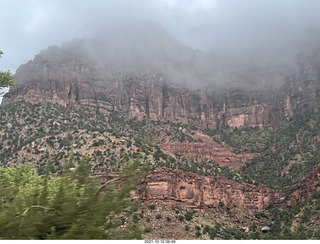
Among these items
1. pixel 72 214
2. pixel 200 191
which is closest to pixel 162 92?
pixel 200 191

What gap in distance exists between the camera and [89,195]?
833 centimetres

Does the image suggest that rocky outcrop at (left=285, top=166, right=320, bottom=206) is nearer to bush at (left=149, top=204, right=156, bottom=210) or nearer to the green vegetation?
the green vegetation

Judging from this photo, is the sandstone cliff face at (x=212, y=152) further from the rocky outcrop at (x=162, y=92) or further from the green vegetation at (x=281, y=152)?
the rocky outcrop at (x=162, y=92)

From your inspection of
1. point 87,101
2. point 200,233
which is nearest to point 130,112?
point 87,101

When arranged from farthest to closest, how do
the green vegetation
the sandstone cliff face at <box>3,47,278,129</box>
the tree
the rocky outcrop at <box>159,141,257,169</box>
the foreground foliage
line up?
1. the sandstone cliff face at <box>3,47,278,129</box>
2. the rocky outcrop at <box>159,141,257,169</box>
3. the green vegetation
4. the tree
5. the foreground foliage

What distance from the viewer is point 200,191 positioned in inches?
2943

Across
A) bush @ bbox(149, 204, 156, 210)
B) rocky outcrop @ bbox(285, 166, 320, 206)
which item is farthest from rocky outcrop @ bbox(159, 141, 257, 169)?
bush @ bbox(149, 204, 156, 210)

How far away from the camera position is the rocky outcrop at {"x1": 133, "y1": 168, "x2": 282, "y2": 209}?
6831 cm

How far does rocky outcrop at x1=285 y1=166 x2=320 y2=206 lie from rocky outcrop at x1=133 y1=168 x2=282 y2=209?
462cm

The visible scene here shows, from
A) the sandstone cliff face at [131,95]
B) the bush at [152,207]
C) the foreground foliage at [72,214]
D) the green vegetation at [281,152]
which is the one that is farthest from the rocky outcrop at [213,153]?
the foreground foliage at [72,214]

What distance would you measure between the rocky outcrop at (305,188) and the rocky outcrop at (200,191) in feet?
15.1

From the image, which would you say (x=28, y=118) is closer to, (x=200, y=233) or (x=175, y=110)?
(x=200, y=233)

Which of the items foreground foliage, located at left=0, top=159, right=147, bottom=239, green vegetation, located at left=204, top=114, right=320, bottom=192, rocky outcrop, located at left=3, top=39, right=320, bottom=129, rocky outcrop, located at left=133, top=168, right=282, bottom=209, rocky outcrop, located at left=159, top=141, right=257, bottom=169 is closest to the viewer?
foreground foliage, located at left=0, top=159, right=147, bottom=239

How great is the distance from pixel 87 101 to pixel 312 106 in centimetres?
8361
